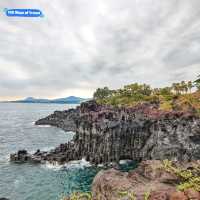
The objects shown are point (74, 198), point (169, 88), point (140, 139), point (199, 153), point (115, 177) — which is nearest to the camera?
point (74, 198)

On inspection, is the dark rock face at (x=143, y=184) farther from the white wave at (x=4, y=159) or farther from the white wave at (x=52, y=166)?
the white wave at (x=4, y=159)

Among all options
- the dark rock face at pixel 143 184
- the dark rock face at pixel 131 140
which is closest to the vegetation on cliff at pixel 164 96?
the dark rock face at pixel 131 140

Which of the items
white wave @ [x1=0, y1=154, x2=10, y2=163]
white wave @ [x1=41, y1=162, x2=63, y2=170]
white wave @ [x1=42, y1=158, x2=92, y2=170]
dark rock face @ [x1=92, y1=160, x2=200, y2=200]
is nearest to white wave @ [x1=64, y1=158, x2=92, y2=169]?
white wave @ [x1=42, y1=158, x2=92, y2=170]

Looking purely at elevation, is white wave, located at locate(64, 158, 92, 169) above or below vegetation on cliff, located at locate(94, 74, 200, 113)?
below

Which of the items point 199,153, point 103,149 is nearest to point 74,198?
point 199,153

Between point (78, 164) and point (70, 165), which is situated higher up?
point (78, 164)

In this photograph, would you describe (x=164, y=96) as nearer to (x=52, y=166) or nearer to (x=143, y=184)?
(x=52, y=166)

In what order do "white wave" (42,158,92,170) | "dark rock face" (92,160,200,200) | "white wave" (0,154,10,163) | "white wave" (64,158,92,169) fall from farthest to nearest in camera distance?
"white wave" (0,154,10,163) → "white wave" (64,158,92,169) → "white wave" (42,158,92,170) → "dark rock face" (92,160,200,200)

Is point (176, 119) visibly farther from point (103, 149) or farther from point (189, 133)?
point (103, 149)

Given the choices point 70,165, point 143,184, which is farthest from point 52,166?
point 143,184

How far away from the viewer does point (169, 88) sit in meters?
172

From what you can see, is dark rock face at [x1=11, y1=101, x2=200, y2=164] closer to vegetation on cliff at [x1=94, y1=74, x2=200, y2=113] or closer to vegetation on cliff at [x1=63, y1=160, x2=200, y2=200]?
vegetation on cliff at [x1=94, y1=74, x2=200, y2=113]

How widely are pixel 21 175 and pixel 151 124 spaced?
3778cm

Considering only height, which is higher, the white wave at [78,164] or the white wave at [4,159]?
the white wave at [4,159]
